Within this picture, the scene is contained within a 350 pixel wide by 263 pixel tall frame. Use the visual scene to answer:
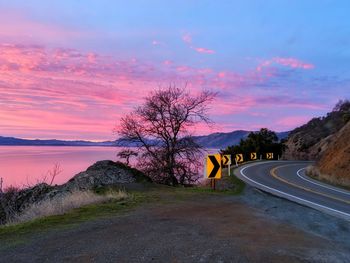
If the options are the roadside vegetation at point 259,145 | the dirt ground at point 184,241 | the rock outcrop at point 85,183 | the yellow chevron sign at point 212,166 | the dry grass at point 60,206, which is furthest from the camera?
the roadside vegetation at point 259,145

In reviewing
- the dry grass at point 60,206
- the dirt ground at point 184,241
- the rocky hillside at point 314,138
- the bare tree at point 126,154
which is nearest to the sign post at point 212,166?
the dry grass at point 60,206

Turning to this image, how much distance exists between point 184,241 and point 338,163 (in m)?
30.6

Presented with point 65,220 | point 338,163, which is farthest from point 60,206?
point 338,163

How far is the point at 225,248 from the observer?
8.21 metres

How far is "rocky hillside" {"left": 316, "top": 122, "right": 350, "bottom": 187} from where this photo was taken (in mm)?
32688

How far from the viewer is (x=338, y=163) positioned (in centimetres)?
3638

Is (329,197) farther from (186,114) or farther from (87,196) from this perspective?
A: (186,114)

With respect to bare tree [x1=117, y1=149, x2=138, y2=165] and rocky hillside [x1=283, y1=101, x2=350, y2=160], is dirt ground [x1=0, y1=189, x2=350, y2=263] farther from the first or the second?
rocky hillside [x1=283, y1=101, x2=350, y2=160]

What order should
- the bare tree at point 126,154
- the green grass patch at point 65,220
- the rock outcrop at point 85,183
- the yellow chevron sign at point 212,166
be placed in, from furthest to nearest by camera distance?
the bare tree at point 126,154, the rock outcrop at point 85,183, the yellow chevron sign at point 212,166, the green grass patch at point 65,220

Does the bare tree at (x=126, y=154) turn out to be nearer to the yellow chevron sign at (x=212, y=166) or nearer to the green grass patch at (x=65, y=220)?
the yellow chevron sign at (x=212, y=166)

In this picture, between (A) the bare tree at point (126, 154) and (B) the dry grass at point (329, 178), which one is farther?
(A) the bare tree at point (126, 154)

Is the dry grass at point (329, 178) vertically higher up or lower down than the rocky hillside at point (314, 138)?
lower down

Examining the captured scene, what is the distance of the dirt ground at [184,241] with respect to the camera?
773 centimetres

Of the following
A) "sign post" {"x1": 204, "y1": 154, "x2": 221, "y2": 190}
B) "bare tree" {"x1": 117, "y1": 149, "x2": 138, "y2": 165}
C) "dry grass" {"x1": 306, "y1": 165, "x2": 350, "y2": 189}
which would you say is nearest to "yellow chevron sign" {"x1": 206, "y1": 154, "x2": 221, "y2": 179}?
"sign post" {"x1": 204, "y1": 154, "x2": 221, "y2": 190}
